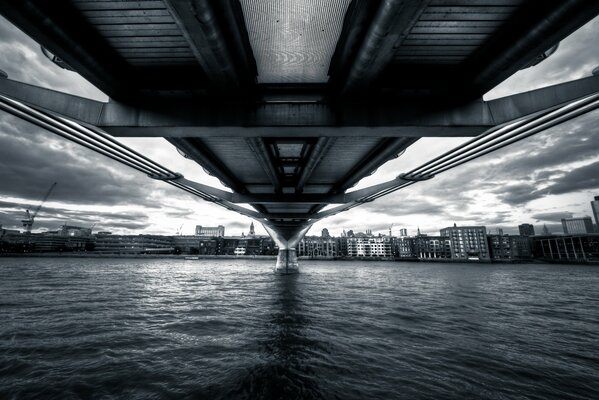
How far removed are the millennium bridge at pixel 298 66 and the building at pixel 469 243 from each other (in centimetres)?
19058

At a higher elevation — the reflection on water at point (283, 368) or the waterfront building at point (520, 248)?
the waterfront building at point (520, 248)

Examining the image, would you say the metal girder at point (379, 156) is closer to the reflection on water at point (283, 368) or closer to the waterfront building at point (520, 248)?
the reflection on water at point (283, 368)

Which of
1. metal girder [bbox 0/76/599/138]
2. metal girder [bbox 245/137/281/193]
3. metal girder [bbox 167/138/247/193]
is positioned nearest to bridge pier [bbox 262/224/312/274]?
metal girder [bbox 167/138/247/193]

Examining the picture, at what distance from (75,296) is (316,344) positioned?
2073 cm

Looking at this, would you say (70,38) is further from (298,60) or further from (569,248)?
(569,248)

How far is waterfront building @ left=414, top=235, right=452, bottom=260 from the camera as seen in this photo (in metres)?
189

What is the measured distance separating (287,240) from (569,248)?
176023 mm

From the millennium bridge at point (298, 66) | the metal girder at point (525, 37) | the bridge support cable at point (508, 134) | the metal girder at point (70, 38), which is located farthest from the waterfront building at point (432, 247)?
the metal girder at point (70, 38)

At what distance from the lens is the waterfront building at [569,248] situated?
455 feet

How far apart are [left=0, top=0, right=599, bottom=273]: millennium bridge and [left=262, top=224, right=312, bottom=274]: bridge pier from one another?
127 feet

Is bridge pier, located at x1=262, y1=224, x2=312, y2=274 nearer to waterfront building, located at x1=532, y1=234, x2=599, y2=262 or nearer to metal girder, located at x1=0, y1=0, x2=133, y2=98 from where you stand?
metal girder, located at x1=0, y1=0, x2=133, y2=98

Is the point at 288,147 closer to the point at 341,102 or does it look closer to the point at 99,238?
the point at 341,102

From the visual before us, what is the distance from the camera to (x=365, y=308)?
688 inches

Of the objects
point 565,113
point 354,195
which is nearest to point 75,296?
A: point 354,195
